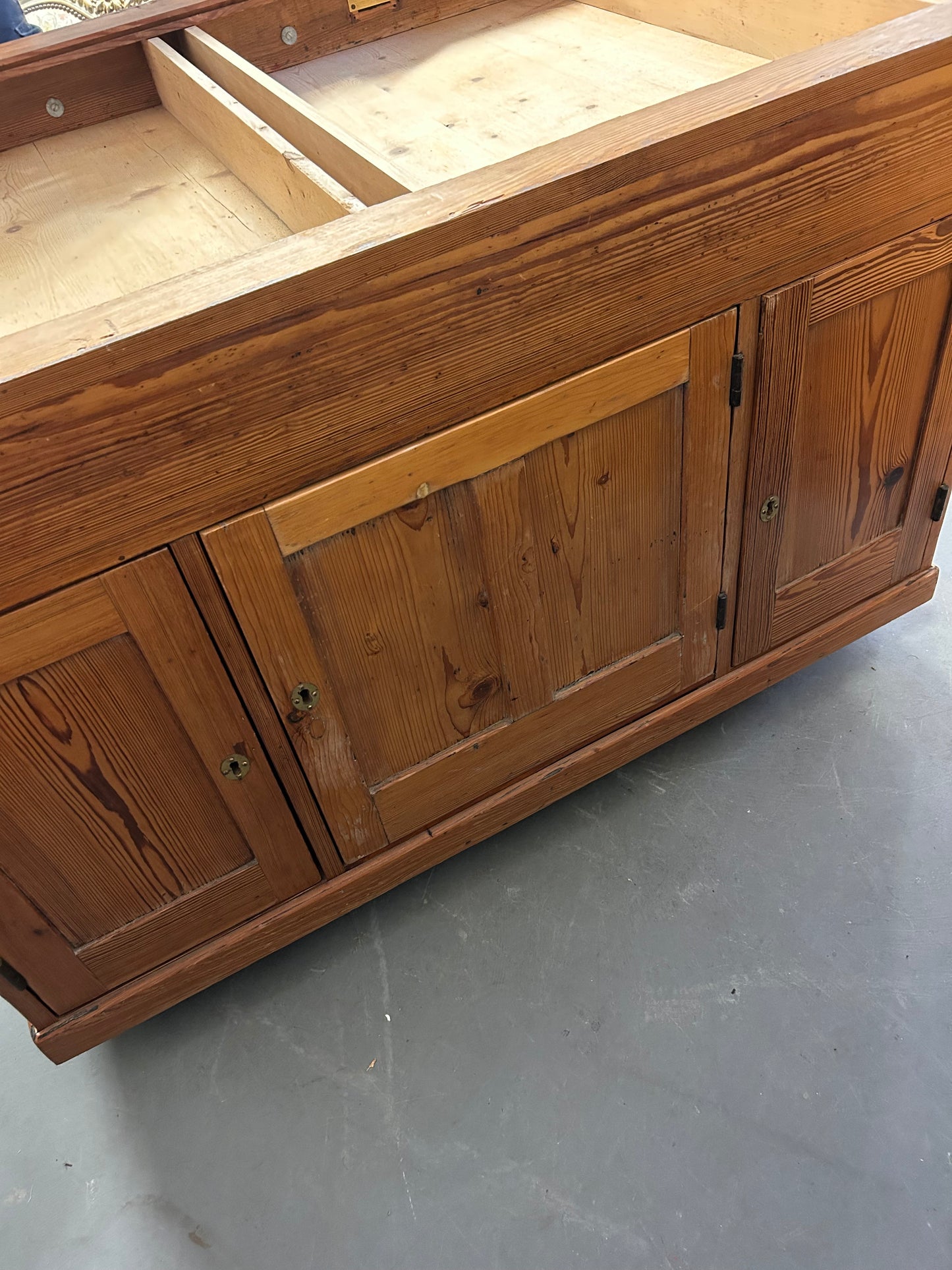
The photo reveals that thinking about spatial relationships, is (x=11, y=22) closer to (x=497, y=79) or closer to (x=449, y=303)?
(x=497, y=79)

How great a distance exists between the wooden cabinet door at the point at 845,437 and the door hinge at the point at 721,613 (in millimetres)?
27

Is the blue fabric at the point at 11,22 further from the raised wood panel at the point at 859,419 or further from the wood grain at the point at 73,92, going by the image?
the raised wood panel at the point at 859,419

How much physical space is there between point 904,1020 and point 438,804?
62 centimetres

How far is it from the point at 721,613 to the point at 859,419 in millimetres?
287

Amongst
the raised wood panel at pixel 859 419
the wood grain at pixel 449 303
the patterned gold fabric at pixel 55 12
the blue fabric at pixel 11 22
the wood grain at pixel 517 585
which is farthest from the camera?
the patterned gold fabric at pixel 55 12

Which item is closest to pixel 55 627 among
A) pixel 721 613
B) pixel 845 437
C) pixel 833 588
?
pixel 721 613

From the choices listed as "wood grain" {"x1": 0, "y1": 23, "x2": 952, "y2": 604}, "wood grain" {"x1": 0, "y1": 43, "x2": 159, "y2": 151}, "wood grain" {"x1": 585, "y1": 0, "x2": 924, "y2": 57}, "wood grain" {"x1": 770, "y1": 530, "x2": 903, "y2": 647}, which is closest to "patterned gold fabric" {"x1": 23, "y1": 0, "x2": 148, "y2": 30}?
"wood grain" {"x1": 0, "y1": 43, "x2": 159, "y2": 151}

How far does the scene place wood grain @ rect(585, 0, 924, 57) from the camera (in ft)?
3.34

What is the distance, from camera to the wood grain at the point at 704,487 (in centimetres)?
93

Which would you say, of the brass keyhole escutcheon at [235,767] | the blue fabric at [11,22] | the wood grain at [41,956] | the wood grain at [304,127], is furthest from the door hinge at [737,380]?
the blue fabric at [11,22]

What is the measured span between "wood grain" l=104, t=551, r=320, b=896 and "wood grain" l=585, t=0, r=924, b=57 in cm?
92

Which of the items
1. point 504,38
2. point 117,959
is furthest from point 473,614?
point 504,38

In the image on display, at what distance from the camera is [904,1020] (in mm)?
1081

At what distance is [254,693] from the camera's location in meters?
0.91
